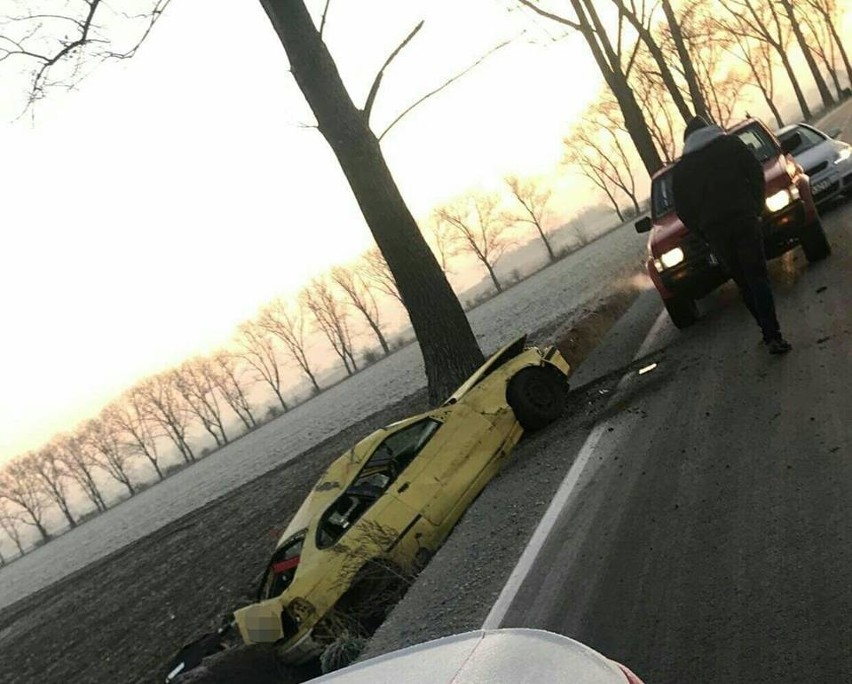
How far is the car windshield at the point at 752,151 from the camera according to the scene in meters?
9.87

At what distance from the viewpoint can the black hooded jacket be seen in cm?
671

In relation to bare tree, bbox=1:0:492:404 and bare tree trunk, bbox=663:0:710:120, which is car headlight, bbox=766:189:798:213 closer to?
bare tree, bbox=1:0:492:404

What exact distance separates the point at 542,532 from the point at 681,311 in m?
4.88

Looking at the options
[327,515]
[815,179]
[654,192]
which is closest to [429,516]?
[327,515]

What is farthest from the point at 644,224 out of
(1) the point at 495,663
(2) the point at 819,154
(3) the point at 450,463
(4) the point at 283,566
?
(1) the point at 495,663

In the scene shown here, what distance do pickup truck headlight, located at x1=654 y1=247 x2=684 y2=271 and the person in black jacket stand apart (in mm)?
2122

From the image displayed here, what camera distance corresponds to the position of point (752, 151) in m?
9.49

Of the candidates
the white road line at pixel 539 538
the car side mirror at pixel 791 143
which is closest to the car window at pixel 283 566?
the white road line at pixel 539 538

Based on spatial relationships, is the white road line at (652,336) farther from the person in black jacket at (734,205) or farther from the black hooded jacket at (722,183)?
the black hooded jacket at (722,183)

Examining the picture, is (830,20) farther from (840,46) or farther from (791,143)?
(791,143)

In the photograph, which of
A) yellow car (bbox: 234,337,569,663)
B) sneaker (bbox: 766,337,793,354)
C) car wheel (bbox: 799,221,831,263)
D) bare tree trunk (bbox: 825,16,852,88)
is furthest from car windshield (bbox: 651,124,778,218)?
bare tree trunk (bbox: 825,16,852,88)

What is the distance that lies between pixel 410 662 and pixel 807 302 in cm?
670

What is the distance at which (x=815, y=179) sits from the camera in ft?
36.1

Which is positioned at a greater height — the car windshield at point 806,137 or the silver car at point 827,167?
the car windshield at point 806,137
